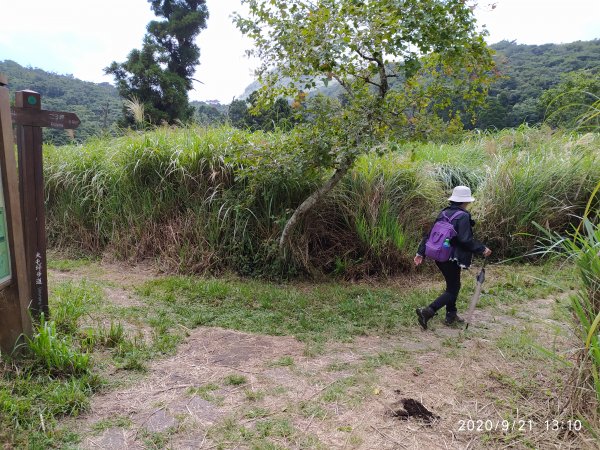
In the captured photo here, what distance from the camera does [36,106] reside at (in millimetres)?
3293

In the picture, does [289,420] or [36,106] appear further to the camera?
[36,106]

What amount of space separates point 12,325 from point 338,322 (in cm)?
274

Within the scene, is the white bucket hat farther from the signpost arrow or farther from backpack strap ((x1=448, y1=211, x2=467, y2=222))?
the signpost arrow

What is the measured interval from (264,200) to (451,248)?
2.75m

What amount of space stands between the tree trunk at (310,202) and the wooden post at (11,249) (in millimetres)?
3123

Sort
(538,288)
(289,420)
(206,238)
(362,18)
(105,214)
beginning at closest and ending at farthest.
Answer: (289,420)
(362,18)
(538,288)
(206,238)
(105,214)

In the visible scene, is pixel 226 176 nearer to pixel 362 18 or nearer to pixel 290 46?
pixel 290 46

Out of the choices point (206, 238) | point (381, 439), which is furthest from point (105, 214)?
point (381, 439)

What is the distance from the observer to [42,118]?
3.31 m

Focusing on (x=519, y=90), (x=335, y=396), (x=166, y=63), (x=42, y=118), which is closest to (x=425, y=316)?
(x=335, y=396)

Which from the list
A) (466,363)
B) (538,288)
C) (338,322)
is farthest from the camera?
(538,288)

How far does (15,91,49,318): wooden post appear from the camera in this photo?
3232 millimetres

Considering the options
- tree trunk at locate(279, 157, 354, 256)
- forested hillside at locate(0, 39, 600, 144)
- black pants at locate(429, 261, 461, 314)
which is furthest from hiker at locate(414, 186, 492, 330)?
forested hillside at locate(0, 39, 600, 144)

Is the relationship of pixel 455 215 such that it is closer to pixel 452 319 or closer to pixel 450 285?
pixel 450 285
